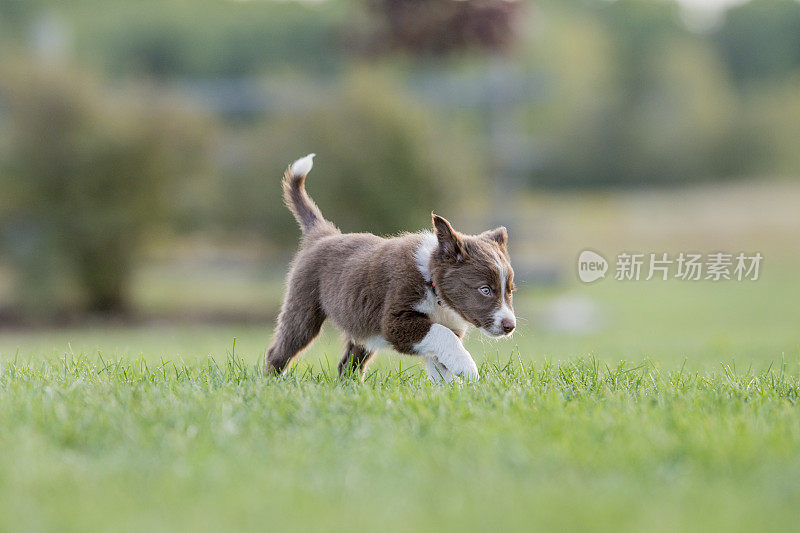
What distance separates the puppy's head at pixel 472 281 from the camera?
15.8 feet

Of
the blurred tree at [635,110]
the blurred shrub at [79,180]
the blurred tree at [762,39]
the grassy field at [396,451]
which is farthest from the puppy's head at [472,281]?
the blurred tree at [762,39]

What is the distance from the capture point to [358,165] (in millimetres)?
16828

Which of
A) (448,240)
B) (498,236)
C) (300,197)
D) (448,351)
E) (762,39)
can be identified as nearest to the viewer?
(448,351)

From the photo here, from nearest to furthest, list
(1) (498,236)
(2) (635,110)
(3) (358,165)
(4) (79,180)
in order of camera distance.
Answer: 1. (1) (498,236)
2. (4) (79,180)
3. (3) (358,165)
4. (2) (635,110)

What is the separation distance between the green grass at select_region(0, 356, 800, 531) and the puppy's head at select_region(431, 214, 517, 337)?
0.43 metres

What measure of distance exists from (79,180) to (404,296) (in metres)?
12.7

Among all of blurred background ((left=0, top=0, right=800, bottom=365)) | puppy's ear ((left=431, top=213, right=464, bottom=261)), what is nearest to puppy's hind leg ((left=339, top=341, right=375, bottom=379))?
puppy's ear ((left=431, top=213, right=464, bottom=261))

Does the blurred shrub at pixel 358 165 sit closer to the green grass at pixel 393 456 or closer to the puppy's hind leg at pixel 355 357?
the puppy's hind leg at pixel 355 357

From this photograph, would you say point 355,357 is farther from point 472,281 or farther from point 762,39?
point 762,39

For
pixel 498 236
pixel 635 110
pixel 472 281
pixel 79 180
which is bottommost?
pixel 635 110

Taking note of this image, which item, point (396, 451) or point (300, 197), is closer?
point (396, 451)

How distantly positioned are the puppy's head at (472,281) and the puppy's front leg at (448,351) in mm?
180

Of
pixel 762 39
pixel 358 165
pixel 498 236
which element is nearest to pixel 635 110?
pixel 762 39

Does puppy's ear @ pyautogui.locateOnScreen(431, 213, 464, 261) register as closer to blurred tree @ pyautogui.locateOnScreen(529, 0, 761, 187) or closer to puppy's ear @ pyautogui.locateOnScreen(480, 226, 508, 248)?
puppy's ear @ pyautogui.locateOnScreen(480, 226, 508, 248)
